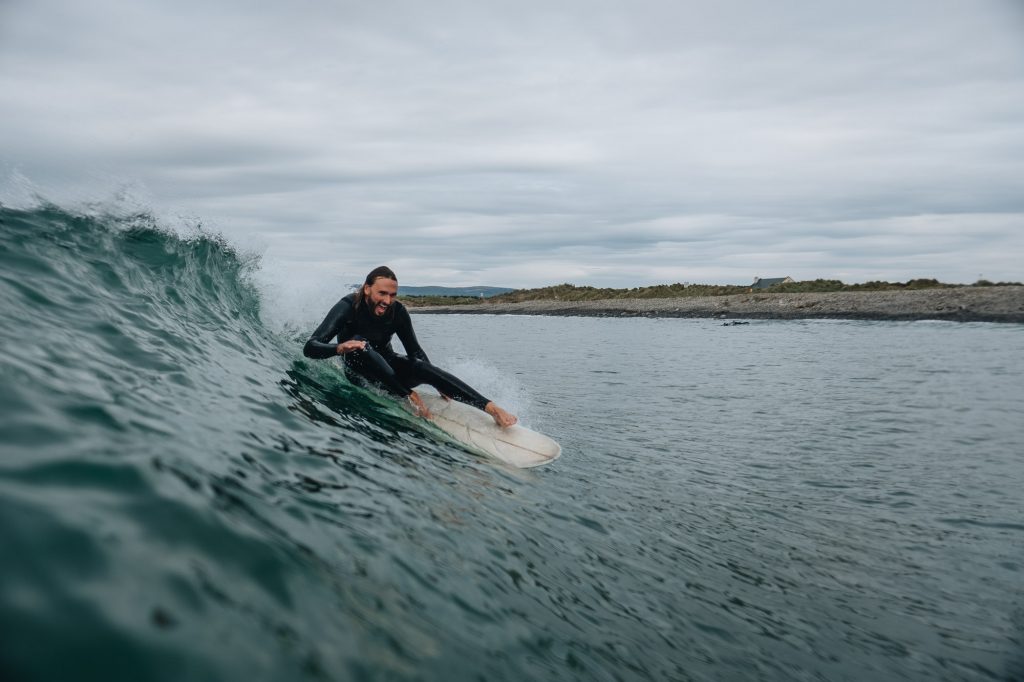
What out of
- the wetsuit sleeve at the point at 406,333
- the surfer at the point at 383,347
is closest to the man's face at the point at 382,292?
the surfer at the point at 383,347

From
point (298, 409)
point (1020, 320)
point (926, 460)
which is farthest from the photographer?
point (1020, 320)

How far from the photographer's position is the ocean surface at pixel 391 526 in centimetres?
256

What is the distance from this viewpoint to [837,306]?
54531 millimetres

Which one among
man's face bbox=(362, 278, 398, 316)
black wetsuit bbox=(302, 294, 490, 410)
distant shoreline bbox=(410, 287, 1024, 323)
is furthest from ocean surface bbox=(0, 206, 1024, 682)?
distant shoreline bbox=(410, 287, 1024, 323)

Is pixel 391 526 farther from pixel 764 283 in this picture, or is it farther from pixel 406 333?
pixel 764 283

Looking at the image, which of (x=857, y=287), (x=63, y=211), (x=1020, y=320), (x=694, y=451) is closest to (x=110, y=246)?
(x=63, y=211)

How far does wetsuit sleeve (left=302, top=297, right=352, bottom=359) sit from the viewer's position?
8289 mm

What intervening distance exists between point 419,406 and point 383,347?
43.6 inches

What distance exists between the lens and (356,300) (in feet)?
29.1

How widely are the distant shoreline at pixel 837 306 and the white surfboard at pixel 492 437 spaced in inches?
1772

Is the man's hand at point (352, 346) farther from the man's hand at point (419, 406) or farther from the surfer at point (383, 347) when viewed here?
the man's hand at point (419, 406)

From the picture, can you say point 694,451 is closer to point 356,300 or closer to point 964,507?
point 964,507

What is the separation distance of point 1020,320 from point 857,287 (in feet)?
102

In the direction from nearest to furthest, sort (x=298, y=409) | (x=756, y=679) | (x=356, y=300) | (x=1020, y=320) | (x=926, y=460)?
(x=756, y=679)
(x=298, y=409)
(x=356, y=300)
(x=926, y=460)
(x=1020, y=320)
